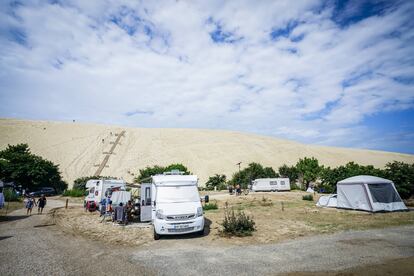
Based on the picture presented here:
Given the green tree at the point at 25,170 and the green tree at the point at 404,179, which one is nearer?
the green tree at the point at 404,179

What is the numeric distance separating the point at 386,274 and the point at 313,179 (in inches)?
1881

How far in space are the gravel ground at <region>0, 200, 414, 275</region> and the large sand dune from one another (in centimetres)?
4714

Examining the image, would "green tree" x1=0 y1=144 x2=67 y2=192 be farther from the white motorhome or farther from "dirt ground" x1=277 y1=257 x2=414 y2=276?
"dirt ground" x1=277 y1=257 x2=414 y2=276

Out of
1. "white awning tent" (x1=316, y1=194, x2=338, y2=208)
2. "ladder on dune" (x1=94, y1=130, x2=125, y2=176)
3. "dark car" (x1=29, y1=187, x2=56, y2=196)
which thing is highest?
"ladder on dune" (x1=94, y1=130, x2=125, y2=176)

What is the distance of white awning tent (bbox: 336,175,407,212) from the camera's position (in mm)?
17797

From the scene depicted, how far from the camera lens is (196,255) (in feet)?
28.8

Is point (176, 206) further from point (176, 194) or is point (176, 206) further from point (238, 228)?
point (238, 228)

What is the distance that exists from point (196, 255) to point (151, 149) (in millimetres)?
69077

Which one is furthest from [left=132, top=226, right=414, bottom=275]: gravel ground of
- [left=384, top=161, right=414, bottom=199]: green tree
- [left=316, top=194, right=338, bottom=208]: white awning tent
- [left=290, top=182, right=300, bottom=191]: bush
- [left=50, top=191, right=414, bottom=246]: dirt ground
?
[left=290, top=182, right=300, bottom=191]: bush

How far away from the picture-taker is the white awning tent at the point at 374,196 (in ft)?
58.4

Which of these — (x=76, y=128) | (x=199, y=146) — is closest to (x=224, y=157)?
(x=199, y=146)

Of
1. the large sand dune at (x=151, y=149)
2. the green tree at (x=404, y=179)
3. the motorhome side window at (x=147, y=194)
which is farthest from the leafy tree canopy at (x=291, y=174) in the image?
the motorhome side window at (x=147, y=194)

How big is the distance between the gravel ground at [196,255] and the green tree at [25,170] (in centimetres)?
3435

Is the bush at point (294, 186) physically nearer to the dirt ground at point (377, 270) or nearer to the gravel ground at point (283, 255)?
the gravel ground at point (283, 255)
